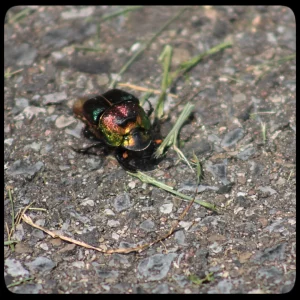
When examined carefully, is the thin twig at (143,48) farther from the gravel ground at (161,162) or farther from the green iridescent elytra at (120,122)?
the green iridescent elytra at (120,122)

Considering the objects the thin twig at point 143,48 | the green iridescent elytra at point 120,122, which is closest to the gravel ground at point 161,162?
the thin twig at point 143,48

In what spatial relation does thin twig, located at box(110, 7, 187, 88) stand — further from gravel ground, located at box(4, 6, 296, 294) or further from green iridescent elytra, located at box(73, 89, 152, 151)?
green iridescent elytra, located at box(73, 89, 152, 151)

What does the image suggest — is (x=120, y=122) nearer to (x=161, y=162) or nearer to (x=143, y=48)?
(x=161, y=162)

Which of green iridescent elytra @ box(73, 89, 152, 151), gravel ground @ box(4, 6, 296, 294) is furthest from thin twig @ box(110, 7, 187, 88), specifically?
green iridescent elytra @ box(73, 89, 152, 151)

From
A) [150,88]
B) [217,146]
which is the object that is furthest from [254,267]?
[150,88]

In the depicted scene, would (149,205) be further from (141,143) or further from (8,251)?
(8,251)

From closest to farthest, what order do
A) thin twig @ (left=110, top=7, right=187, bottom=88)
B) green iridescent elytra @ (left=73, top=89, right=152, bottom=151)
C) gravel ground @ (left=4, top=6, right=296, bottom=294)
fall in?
gravel ground @ (left=4, top=6, right=296, bottom=294) < green iridescent elytra @ (left=73, top=89, right=152, bottom=151) < thin twig @ (left=110, top=7, right=187, bottom=88)
